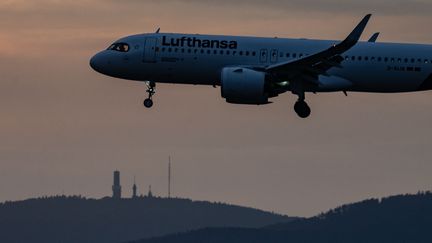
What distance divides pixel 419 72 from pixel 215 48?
11.8 meters

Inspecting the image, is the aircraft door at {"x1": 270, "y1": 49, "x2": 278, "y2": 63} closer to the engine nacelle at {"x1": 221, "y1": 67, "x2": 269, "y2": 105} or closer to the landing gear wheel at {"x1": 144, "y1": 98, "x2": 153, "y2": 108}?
the engine nacelle at {"x1": 221, "y1": 67, "x2": 269, "y2": 105}

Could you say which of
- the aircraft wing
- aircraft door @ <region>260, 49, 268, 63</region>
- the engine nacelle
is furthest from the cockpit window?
the aircraft wing

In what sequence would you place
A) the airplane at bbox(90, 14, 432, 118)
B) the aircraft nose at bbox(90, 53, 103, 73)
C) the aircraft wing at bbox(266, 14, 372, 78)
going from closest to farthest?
1. the aircraft wing at bbox(266, 14, 372, 78)
2. the airplane at bbox(90, 14, 432, 118)
3. the aircraft nose at bbox(90, 53, 103, 73)

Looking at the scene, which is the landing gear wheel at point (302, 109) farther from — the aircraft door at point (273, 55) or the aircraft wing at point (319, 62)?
the aircraft door at point (273, 55)

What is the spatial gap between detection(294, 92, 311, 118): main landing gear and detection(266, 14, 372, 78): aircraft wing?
1.78 metres

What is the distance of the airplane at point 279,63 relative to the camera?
8019cm

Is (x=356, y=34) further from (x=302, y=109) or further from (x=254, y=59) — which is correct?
(x=254, y=59)

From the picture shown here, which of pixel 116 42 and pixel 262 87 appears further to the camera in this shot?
pixel 116 42

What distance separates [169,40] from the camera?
8150 cm

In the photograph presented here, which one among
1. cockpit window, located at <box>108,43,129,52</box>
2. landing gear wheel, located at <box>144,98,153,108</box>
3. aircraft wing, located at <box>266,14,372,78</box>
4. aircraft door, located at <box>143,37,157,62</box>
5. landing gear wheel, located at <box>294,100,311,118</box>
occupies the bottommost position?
landing gear wheel, located at <box>294,100,311,118</box>

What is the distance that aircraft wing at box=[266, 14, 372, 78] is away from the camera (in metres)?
75.2

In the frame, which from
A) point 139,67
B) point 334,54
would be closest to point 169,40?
point 139,67

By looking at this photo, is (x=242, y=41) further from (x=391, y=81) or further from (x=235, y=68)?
(x=391, y=81)

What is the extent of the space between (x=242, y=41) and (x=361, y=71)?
22.8 feet
